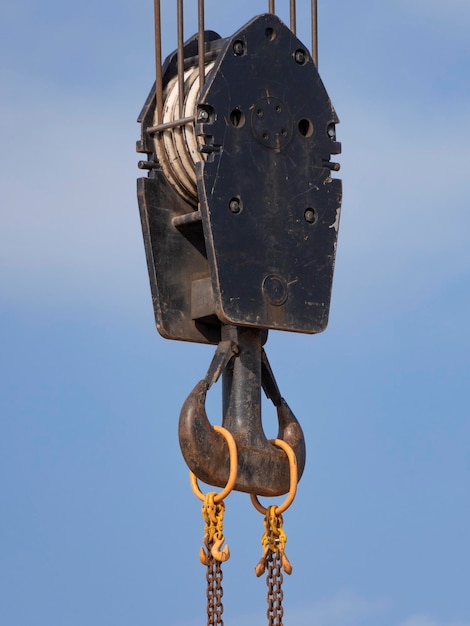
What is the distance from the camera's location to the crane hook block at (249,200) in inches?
328

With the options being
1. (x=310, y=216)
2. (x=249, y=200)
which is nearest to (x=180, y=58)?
(x=249, y=200)

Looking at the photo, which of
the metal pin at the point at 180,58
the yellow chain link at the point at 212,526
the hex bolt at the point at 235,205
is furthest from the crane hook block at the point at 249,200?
the yellow chain link at the point at 212,526

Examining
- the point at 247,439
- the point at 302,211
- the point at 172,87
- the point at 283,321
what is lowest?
the point at 247,439

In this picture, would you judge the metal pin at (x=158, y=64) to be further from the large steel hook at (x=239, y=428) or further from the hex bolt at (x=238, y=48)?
the large steel hook at (x=239, y=428)

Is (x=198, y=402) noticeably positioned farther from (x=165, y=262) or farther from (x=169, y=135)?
(x=169, y=135)

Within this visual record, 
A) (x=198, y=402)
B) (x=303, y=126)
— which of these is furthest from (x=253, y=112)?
(x=198, y=402)

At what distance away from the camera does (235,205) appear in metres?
8.38

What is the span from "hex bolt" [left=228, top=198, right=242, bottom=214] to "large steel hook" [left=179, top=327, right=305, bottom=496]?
637 millimetres

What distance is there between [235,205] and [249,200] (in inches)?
3.9

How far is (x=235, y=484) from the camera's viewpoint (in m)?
8.43

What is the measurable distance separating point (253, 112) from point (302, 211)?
572 mm

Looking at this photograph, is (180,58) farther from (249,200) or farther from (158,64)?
(249,200)

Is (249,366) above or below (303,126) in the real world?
below

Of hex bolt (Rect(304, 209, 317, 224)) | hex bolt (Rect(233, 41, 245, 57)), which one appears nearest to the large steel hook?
hex bolt (Rect(304, 209, 317, 224))
